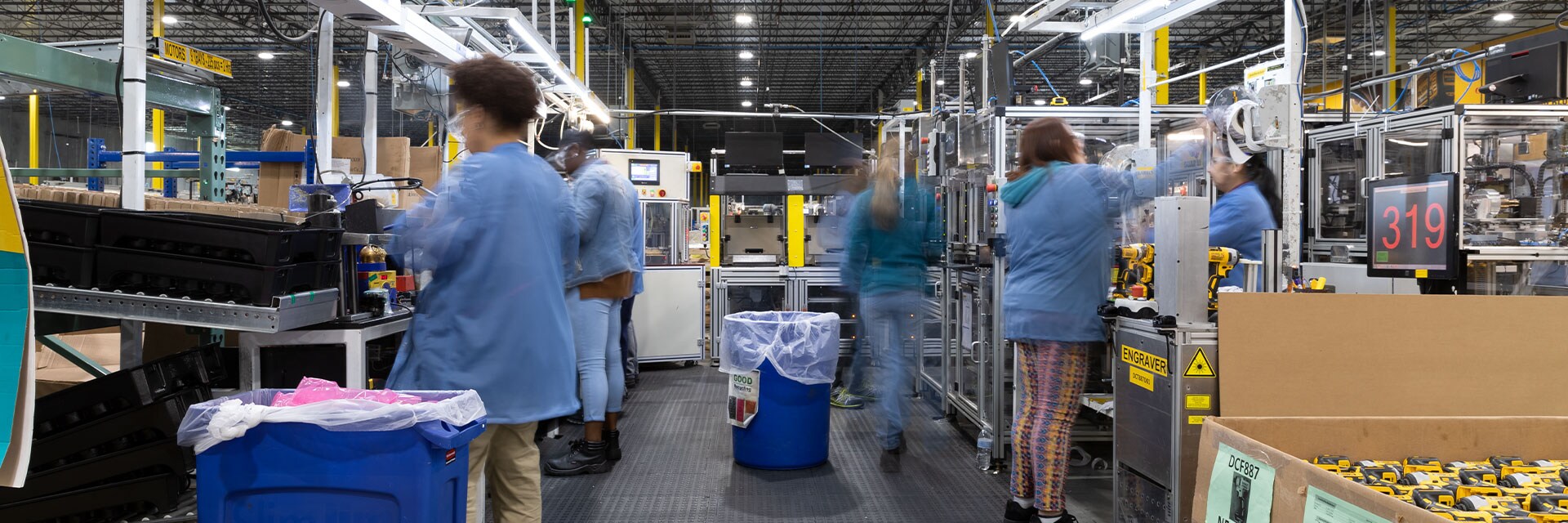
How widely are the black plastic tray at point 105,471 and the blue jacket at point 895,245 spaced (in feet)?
8.62

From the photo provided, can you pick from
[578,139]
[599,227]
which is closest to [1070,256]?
[599,227]

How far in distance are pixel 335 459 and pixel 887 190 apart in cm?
273

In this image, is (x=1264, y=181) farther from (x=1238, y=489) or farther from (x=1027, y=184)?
(x=1238, y=489)

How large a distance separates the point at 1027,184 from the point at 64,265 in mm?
2633

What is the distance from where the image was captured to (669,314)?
6.27m

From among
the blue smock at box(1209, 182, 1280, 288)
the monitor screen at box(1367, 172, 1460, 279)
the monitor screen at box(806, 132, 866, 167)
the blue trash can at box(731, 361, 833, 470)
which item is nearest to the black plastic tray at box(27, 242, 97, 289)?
the blue trash can at box(731, 361, 833, 470)

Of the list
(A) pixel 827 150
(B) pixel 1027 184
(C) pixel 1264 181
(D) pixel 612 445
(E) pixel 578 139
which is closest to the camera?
(B) pixel 1027 184

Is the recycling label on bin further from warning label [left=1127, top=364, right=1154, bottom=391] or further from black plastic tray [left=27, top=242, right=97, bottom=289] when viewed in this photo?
black plastic tray [left=27, top=242, right=97, bottom=289]

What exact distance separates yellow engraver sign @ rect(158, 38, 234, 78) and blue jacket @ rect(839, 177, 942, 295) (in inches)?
106

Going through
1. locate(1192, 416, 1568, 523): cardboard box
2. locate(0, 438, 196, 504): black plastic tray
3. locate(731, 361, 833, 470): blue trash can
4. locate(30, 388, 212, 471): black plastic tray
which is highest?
locate(1192, 416, 1568, 523): cardboard box

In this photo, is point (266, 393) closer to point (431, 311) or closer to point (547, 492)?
point (431, 311)

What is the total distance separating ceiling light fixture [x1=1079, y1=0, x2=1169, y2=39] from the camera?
303 cm

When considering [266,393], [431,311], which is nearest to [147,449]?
[266,393]

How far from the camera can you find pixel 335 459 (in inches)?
60.7
